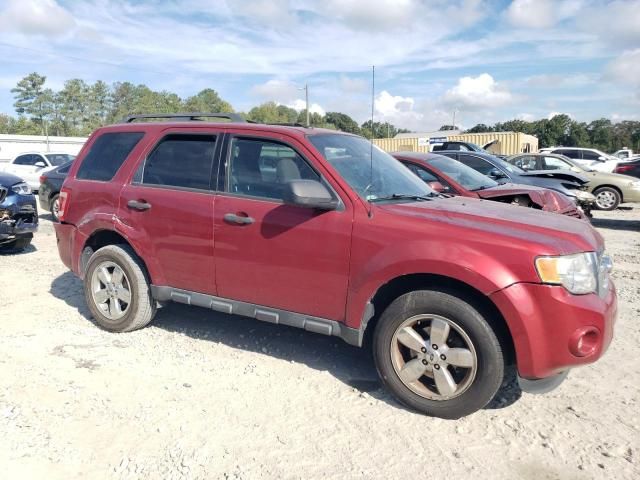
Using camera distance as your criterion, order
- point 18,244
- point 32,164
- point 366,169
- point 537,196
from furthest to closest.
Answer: point 32,164 → point 18,244 → point 537,196 → point 366,169

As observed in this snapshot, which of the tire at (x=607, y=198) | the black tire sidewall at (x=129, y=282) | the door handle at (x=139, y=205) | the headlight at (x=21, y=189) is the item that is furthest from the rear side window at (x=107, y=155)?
the tire at (x=607, y=198)

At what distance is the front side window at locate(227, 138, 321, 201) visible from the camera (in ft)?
12.7

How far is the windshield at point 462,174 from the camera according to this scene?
7641 millimetres

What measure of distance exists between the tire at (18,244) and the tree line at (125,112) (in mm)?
60906

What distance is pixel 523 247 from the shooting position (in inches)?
121

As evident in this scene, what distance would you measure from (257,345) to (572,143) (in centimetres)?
9148

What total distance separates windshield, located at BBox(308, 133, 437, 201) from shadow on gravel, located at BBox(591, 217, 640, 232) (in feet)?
30.7

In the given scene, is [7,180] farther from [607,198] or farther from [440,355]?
[607,198]

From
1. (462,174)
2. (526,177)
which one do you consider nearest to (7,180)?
(462,174)

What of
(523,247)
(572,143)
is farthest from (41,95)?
(523,247)

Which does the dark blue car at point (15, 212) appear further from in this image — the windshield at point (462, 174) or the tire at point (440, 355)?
the tire at point (440, 355)

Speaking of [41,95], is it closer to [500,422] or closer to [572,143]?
[572,143]

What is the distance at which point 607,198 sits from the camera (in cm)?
1410

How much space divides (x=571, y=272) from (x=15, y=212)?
7.48 m
